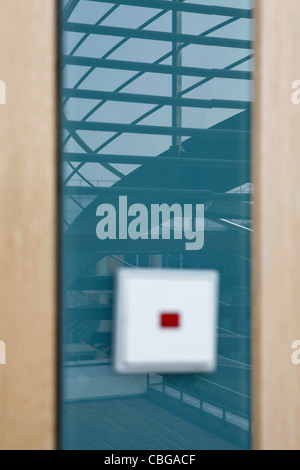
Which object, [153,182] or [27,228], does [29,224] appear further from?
[153,182]

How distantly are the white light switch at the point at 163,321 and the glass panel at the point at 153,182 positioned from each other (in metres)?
0.04

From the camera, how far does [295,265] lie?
2.34ft

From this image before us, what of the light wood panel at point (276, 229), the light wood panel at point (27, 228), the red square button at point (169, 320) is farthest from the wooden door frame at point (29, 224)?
the light wood panel at point (276, 229)

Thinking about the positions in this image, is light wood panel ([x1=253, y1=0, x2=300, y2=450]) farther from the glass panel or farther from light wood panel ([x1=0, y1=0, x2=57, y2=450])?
light wood panel ([x1=0, y1=0, x2=57, y2=450])

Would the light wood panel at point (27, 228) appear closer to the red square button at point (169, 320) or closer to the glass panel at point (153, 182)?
the glass panel at point (153, 182)

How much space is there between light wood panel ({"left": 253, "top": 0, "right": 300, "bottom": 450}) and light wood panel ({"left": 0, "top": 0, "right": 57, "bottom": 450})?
10.9 inches

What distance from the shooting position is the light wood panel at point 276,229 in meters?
0.70

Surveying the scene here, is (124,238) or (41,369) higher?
(124,238)

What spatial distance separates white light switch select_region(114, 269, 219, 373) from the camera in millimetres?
607

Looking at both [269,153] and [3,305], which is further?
[269,153]
